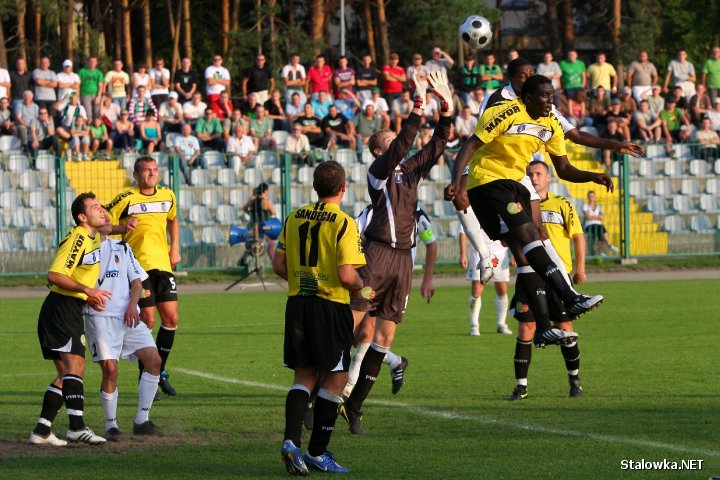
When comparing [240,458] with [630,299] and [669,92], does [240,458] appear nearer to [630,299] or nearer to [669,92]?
[630,299]

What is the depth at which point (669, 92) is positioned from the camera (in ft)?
107

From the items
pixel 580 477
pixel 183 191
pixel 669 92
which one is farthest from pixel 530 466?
pixel 669 92

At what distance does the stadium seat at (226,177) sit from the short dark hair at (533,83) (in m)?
17.1

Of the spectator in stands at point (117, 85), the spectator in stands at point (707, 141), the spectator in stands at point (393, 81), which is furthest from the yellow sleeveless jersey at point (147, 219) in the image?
the spectator in stands at point (707, 141)

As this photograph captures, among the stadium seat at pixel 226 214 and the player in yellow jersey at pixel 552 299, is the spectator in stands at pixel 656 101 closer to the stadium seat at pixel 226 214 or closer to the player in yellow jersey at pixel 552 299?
the stadium seat at pixel 226 214

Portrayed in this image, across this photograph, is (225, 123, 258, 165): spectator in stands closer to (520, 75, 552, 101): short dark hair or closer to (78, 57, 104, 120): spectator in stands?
(78, 57, 104, 120): spectator in stands

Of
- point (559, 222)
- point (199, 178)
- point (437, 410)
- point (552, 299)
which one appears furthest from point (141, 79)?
point (437, 410)

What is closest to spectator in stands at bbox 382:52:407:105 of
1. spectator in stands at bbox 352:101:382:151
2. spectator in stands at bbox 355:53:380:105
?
spectator in stands at bbox 355:53:380:105

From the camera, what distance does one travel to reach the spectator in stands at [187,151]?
26516mm

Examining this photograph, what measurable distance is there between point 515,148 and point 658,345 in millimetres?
5733

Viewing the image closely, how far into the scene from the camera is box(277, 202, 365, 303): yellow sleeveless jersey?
8047 mm

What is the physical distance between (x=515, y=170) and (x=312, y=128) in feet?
60.5

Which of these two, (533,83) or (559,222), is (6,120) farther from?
(533,83)

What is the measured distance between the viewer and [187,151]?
87.7 feet
